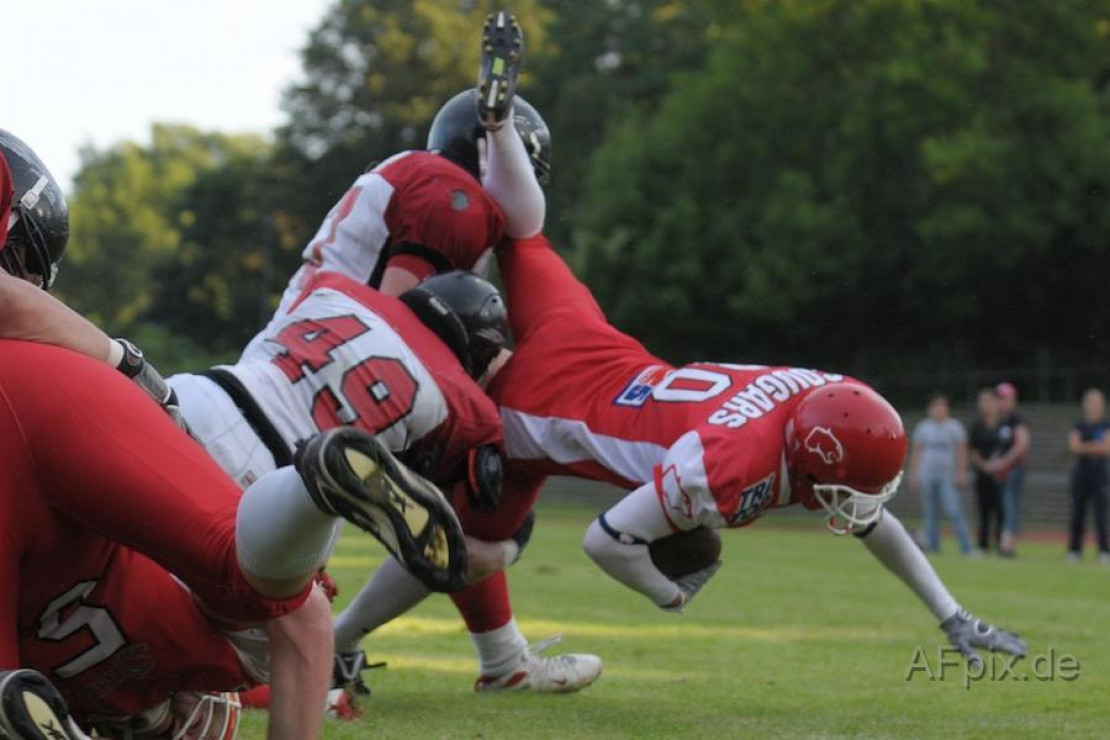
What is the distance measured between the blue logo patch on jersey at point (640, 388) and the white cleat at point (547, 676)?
3.38 ft

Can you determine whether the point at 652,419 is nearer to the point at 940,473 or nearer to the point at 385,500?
the point at 385,500

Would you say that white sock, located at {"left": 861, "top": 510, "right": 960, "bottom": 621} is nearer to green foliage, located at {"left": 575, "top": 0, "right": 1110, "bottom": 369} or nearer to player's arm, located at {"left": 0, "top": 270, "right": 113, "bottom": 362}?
player's arm, located at {"left": 0, "top": 270, "right": 113, "bottom": 362}

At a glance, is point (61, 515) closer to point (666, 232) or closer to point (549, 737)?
point (549, 737)

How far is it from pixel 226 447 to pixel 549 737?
1.23 metres

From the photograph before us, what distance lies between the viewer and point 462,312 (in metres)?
4.92

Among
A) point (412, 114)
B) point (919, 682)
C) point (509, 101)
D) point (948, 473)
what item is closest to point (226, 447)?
point (509, 101)

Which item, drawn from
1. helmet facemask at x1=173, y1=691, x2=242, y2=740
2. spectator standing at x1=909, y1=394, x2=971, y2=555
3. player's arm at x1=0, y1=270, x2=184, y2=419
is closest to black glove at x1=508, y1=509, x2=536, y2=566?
helmet facemask at x1=173, y1=691, x2=242, y2=740

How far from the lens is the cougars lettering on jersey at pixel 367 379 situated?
437 centimetres

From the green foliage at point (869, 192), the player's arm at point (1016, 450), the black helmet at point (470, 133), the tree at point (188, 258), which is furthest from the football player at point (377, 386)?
the tree at point (188, 258)

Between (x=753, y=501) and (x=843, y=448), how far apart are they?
0.30 m

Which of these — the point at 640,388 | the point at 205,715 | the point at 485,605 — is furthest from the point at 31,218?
the point at 485,605

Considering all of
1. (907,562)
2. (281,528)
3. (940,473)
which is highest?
(281,528)

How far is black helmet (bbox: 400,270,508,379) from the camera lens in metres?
4.90

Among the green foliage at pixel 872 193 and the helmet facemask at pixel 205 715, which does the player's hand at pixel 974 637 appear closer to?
the helmet facemask at pixel 205 715
